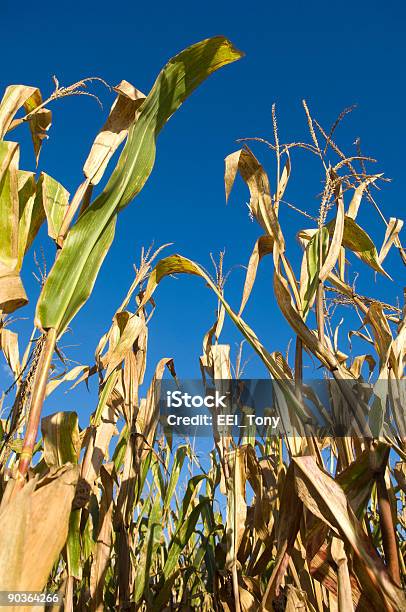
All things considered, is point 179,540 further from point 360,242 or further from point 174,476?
point 360,242

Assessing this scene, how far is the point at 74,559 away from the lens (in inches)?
55.2

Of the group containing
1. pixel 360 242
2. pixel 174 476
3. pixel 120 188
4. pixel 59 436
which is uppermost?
pixel 360 242

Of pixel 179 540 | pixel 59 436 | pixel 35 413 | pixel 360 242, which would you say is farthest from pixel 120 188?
pixel 179 540

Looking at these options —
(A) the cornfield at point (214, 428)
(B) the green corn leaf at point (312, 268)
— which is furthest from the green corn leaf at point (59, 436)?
(B) the green corn leaf at point (312, 268)

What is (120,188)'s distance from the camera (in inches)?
41.9

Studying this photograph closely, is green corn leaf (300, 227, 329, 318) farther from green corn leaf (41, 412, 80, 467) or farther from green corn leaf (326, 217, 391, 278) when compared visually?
green corn leaf (41, 412, 80, 467)

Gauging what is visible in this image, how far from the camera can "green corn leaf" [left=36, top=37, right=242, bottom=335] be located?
0.99 metres

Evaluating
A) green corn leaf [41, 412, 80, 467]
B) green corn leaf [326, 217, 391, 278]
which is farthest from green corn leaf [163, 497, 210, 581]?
green corn leaf [326, 217, 391, 278]

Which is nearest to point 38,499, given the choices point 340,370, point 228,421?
point 340,370

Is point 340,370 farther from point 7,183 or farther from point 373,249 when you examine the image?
point 7,183

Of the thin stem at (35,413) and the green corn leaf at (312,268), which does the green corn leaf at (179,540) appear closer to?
the green corn leaf at (312,268)

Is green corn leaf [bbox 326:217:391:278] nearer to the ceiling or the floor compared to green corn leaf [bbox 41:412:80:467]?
nearer to the ceiling

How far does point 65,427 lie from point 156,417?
0.56 meters

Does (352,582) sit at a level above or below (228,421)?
below
